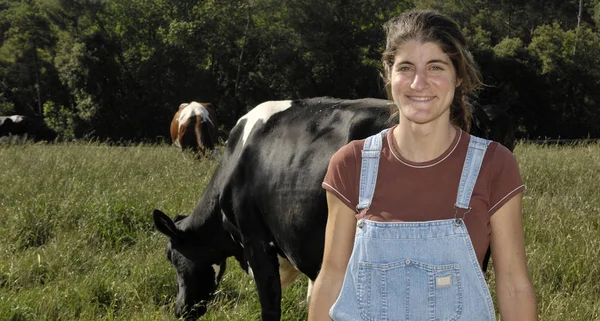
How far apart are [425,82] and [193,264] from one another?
10.0 feet

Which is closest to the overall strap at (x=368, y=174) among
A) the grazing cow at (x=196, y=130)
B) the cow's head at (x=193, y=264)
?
the cow's head at (x=193, y=264)

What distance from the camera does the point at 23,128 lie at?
912 inches

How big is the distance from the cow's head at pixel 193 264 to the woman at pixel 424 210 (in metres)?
2.65

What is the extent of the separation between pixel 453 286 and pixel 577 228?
4.18 m

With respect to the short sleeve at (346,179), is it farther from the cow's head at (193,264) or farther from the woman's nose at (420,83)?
the cow's head at (193,264)

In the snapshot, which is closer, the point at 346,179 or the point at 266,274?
the point at 346,179

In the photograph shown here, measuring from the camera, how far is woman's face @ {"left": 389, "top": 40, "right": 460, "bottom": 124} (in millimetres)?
1934

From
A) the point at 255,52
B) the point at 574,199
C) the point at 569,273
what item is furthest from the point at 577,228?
the point at 255,52

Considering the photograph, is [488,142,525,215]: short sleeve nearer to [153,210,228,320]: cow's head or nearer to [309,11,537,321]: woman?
[309,11,537,321]: woman

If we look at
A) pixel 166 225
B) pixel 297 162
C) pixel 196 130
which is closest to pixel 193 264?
pixel 166 225

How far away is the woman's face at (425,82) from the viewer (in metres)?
1.93

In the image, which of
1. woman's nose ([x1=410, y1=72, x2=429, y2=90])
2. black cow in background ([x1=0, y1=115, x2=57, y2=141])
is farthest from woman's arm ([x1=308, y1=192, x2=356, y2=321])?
black cow in background ([x1=0, y1=115, x2=57, y2=141])

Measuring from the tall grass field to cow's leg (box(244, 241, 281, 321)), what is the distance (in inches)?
15.8

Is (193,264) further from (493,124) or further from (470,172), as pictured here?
(470,172)
